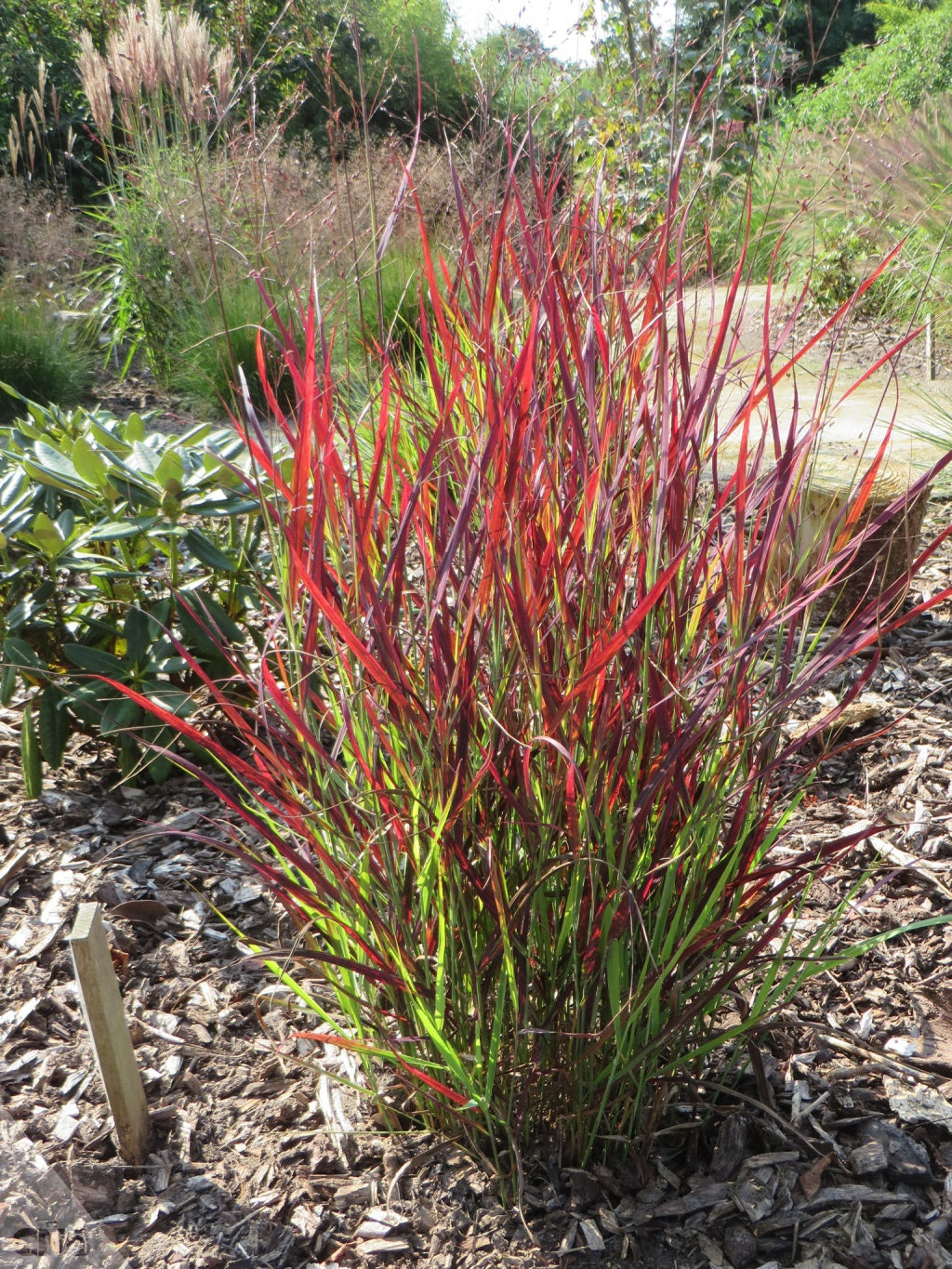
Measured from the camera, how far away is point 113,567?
6.10 ft

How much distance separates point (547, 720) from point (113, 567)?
3.97ft

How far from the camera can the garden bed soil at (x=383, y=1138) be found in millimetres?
1118

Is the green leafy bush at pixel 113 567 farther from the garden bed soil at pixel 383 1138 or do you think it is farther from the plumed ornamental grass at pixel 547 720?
the plumed ornamental grass at pixel 547 720

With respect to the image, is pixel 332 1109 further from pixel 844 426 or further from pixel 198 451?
pixel 844 426

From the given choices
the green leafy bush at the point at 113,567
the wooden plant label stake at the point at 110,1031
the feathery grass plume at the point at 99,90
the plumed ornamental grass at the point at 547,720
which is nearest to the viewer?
the plumed ornamental grass at the point at 547,720

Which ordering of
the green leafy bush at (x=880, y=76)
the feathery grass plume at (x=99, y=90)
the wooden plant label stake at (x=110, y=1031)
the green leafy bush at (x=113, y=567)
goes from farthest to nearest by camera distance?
the green leafy bush at (x=880, y=76), the feathery grass plume at (x=99, y=90), the green leafy bush at (x=113, y=567), the wooden plant label stake at (x=110, y=1031)

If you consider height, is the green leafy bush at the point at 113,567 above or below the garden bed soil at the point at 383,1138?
above

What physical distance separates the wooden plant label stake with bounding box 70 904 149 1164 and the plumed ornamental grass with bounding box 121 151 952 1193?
0.68 feet

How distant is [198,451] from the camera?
1966 millimetres

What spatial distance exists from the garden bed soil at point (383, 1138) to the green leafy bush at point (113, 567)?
0.34m

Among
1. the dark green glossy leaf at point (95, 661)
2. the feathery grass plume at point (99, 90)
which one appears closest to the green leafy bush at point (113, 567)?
the dark green glossy leaf at point (95, 661)

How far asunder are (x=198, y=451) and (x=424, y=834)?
1.21 m

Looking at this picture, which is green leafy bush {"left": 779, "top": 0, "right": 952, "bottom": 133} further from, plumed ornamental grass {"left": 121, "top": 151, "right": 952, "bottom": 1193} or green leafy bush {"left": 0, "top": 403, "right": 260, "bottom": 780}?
plumed ornamental grass {"left": 121, "top": 151, "right": 952, "bottom": 1193}

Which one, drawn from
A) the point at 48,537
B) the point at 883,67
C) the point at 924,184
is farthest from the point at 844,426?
the point at 883,67
